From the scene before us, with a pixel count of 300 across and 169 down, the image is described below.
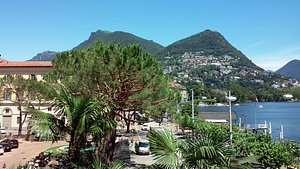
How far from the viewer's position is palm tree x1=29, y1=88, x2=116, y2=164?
8.58 m

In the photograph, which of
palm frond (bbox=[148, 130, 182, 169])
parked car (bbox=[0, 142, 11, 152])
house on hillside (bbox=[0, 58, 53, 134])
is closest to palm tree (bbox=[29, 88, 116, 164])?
palm frond (bbox=[148, 130, 182, 169])

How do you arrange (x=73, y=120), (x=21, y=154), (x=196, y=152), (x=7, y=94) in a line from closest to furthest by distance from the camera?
(x=196, y=152), (x=73, y=120), (x=21, y=154), (x=7, y=94)

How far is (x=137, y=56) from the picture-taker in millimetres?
16891

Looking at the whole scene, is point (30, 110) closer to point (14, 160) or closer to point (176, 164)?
point (176, 164)

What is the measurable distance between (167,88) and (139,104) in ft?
6.43

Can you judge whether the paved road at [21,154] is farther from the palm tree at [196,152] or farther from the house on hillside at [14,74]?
the palm tree at [196,152]

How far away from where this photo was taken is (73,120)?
8617mm

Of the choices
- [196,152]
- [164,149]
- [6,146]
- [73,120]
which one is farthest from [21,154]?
[196,152]

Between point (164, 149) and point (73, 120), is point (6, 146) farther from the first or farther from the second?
point (164, 149)

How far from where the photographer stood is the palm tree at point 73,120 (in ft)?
28.1

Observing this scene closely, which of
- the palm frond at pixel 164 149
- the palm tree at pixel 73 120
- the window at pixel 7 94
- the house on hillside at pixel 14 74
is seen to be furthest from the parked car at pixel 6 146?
the palm frond at pixel 164 149

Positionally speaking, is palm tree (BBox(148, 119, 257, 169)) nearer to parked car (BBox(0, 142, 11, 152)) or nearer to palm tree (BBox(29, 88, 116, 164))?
palm tree (BBox(29, 88, 116, 164))

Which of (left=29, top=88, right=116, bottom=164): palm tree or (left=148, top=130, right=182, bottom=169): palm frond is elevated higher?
(left=29, top=88, right=116, bottom=164): palm tree

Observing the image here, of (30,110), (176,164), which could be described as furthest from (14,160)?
(176,164)
